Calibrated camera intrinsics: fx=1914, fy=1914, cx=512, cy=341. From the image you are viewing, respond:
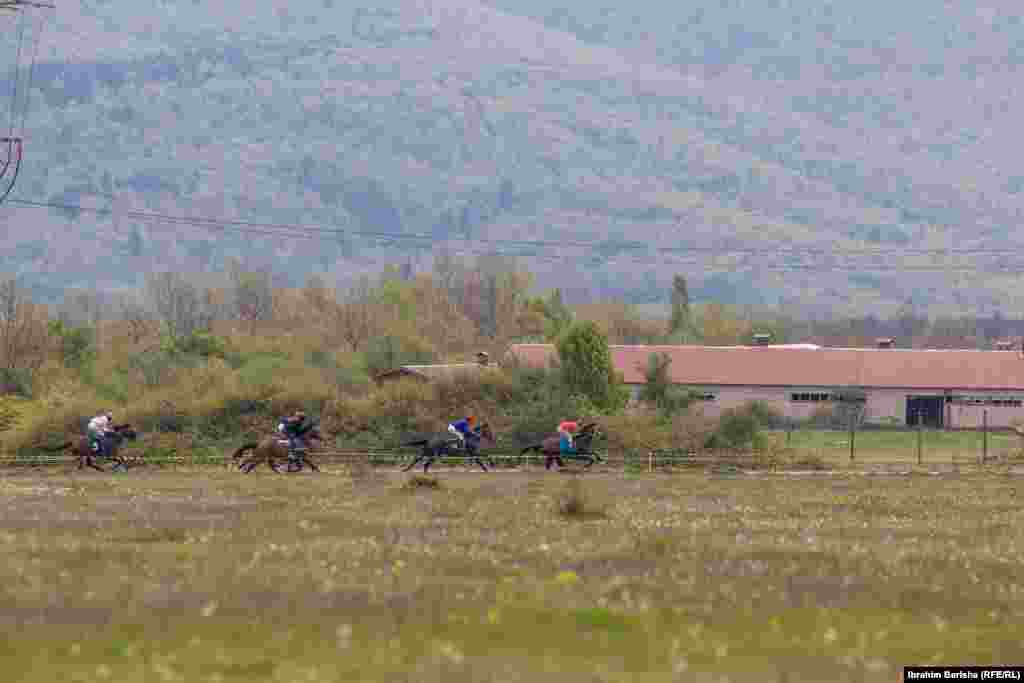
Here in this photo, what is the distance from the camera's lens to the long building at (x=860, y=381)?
104m

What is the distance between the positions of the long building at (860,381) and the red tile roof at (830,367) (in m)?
0.06

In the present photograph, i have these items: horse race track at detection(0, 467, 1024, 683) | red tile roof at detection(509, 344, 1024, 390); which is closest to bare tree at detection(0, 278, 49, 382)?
red tile roof at detection(509, 344, 1024, 390)

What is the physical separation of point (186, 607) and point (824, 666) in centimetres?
698

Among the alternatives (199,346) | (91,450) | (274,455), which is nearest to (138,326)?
(199,346)

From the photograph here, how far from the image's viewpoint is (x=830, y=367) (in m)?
110

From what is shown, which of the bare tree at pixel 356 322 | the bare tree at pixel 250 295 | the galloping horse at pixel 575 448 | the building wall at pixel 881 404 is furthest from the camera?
the bare tree at pixel 250 295

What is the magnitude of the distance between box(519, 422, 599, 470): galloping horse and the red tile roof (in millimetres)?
43212

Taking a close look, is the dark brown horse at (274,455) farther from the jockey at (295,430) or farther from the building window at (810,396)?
the building window at (810,396)

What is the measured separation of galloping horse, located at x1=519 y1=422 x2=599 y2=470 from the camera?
187ft

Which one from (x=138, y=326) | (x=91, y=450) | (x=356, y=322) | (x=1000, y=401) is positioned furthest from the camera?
(x=138, y=326)

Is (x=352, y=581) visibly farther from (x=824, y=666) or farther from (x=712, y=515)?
(x=712, y=515)

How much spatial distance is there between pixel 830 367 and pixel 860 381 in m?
2.26

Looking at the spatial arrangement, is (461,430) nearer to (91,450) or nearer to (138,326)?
(91,450)

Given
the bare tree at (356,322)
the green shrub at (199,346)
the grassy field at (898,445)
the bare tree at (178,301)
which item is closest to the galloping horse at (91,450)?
the grassy field at (898,445)
